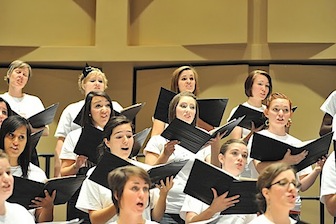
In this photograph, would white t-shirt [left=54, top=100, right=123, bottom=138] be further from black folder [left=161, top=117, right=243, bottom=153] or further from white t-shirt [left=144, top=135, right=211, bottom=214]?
black folder [left=161, top=117, right=243, bottom=153]

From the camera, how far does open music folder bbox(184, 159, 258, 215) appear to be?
3.33 metres

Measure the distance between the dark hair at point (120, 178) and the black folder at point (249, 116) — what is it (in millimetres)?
1448

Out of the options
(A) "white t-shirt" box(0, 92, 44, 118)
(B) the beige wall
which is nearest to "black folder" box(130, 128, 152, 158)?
(A) "white t-shirt" box(0, 92, 44, 118)

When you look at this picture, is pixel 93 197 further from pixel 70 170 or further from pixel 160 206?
pixel 70 170

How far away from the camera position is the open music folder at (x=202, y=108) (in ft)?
14.5

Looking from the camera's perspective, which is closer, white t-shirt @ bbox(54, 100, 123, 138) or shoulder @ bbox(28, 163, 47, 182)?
shoulder @ bbox(28, 163, 47, 182)

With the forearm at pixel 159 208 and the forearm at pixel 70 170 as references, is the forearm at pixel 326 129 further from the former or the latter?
the forearm at pixel 70 170

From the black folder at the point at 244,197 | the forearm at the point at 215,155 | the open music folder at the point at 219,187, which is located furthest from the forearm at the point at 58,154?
the black folder at the point at 244,197

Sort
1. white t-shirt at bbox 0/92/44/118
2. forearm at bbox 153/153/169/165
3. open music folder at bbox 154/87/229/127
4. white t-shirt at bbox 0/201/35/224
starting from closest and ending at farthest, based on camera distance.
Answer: white t-shirt at bbox 0/201/35/224, forearm at bbox 153/153/169/165, open music folder at bbox 154/87/229/127, white t-shirt at bbox 0/92/44/118

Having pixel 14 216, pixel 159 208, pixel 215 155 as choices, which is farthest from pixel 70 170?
pixel 14 216

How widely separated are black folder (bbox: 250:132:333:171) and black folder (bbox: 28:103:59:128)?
4.04 ft

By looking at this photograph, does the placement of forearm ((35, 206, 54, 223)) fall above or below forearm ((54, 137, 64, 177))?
below

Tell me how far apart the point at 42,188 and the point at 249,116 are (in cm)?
155

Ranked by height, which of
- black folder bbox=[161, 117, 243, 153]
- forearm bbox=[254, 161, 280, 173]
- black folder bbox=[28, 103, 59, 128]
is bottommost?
forearm bbox=[254, 161, 280, 173]
